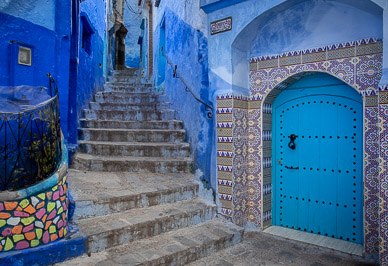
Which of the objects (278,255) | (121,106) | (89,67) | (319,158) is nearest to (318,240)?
(278,255)

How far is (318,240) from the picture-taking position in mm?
3568

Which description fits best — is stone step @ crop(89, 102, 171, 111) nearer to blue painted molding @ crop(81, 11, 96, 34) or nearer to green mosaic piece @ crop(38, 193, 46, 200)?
blue painted molding @ crop(81, 11, 96, 34)

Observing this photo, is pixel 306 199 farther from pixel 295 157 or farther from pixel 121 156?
pixel 121 156

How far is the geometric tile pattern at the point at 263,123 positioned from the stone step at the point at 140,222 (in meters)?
0.43

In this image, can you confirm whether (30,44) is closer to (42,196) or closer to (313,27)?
(42,196)

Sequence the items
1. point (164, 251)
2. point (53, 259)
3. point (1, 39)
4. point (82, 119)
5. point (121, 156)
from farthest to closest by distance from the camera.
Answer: point (82, 119), point (121, 156), point (1, 39), point (164, 251), point (53, 259)

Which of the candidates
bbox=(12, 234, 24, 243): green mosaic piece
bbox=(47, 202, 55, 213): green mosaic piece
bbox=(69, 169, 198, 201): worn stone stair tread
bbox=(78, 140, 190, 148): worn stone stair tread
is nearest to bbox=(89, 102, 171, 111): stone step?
bbox=(78, 140, 190, 148): worn stone stair tread

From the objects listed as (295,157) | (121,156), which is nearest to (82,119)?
(121,156)

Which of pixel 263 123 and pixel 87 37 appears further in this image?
pixel 87 37

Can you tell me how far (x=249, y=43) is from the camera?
160 inches

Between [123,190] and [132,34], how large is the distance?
18391 millimetres

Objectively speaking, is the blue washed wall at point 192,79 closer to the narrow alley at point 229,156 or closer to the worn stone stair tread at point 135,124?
the narrow alley at point 229,156

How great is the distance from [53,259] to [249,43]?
Answer: 11.4 feet

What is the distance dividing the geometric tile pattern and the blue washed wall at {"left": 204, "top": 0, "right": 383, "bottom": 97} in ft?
0.39
